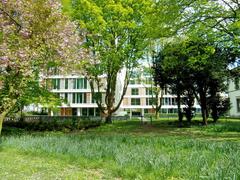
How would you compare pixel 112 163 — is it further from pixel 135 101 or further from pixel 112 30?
pixel 135 101

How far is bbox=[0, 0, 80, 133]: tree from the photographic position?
11297 mm

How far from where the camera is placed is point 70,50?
13.1 m

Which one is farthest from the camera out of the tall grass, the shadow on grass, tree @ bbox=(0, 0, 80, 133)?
the shadow on grass

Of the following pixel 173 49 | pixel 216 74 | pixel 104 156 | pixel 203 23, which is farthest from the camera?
pixel 216 74

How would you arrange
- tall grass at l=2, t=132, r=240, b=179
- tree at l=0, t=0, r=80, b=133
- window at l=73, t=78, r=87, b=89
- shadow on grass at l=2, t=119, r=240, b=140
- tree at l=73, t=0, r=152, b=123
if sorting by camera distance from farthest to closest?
window at l=73, t=78, r=87, b=89 → tree at l=73, t=0, r=152, b=123 → shadow on grass at l=2, t=119, r=240, b=140 → tree at l=0, t=0, r=80, b=133 → tall grass at l=2, t=132, r=240, b=179

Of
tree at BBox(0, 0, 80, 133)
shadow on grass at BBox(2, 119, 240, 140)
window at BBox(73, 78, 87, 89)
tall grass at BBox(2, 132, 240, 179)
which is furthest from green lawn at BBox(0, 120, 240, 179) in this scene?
window at BBox(73, 78, 87, 89)

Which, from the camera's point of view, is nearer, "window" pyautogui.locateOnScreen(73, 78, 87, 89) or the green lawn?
the green lawn

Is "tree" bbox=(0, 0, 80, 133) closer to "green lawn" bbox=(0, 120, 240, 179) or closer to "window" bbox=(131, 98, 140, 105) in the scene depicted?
"green lawn" bbox=(0, 120, 240, 179)

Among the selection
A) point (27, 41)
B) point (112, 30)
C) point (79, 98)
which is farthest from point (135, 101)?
point (27, 41)

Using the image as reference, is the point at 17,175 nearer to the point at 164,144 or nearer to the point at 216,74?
the point at 164,144

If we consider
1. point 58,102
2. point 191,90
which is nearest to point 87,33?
point 58,102

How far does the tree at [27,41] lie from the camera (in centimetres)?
1130

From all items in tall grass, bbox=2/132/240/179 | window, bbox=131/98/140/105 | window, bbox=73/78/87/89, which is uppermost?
window, bbox=73/78/87/89

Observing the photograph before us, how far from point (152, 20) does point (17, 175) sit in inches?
472
